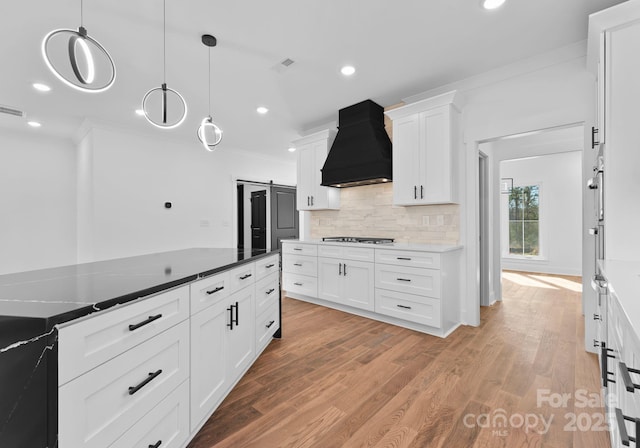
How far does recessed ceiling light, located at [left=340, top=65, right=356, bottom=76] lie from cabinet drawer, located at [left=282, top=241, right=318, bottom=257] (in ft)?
7.06

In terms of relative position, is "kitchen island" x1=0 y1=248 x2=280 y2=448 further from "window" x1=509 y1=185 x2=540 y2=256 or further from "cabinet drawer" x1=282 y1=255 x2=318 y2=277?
"window" x1=509 y1=185 x2=540 y2=256

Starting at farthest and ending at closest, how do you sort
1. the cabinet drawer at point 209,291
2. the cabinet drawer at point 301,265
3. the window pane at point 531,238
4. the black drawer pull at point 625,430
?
the window pane at point 531,238 → the cabinet drawer at point 301,265 → the cabinet drawer at point 209,291 → the black drawer pull at point 625,430

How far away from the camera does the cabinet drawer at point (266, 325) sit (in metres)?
2.39

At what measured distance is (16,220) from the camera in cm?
474

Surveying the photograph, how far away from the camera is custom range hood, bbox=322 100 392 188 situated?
12.5ft

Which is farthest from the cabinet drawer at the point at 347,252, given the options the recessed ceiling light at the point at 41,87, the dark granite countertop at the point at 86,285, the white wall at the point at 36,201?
the white wall at the point at 36,201

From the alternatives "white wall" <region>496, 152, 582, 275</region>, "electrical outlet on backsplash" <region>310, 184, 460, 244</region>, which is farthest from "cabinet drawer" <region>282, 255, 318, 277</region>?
"white wall" <region>496, 152, 582, 275</region>

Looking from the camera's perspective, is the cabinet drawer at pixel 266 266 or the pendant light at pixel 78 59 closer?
the pendant light at pixel 78 59

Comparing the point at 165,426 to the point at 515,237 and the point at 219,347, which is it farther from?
the point at 515,237

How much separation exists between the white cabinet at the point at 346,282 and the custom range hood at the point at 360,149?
1143 millimetres

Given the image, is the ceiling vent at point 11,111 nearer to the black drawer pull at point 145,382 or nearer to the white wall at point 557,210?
the black drawer pull at point 145,382

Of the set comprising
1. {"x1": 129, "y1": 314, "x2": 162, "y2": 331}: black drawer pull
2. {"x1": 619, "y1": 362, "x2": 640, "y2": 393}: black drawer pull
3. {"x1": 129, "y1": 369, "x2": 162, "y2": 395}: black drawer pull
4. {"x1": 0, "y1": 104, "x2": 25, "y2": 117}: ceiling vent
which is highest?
{"x1": 0, "y1": 104, "x2": 25, "y2": 117}: ceiling vent

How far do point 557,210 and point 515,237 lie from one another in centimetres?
100

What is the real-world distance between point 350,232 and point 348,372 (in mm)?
2516
